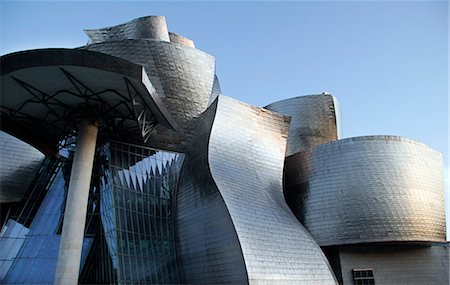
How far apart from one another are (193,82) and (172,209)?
973 cm

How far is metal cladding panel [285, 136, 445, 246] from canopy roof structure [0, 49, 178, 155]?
41.7 feet

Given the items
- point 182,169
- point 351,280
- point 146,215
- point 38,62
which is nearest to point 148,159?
point 182,169

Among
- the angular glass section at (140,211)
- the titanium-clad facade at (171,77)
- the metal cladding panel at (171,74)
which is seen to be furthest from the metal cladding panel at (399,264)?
the metal cladding panel at (171,74)

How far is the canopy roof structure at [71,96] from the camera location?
47.7 feet

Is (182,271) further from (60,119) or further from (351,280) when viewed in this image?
(351,280)

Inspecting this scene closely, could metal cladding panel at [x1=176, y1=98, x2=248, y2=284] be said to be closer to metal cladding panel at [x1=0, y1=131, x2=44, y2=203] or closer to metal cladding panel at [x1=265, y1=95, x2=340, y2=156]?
metal cladding panel at [x1=0, y1=131, x2=44, y2=203]

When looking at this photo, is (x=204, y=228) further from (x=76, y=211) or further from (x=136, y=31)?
(x=136, y=31)

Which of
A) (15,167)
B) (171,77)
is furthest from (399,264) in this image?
(15,167)

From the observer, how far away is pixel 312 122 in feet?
117

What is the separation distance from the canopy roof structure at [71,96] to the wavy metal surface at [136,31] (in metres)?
10.6

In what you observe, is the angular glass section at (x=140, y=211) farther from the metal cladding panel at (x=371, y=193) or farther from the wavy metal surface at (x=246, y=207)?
the metal cladding panel at (x=371, y=193)

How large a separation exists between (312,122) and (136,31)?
1872cm

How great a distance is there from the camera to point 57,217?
21078mm

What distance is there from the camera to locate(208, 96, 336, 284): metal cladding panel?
57.6 feet
